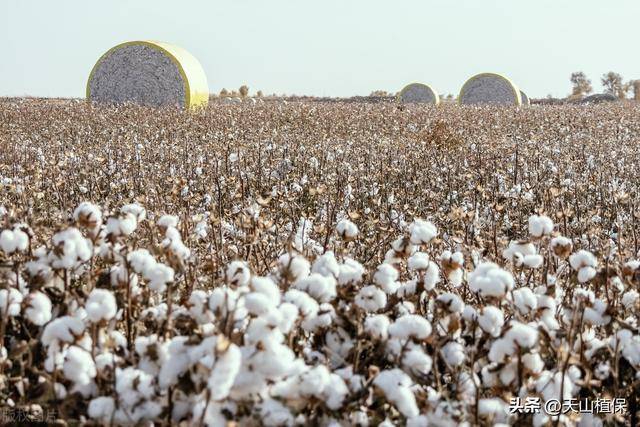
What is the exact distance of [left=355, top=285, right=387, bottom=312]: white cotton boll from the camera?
7.88ft

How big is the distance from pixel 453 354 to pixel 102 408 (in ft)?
3.37

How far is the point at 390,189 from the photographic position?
8.32 m

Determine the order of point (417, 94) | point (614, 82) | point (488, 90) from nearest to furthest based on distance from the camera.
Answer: point (488, 90) → point (417, 94) → point (614, 82)

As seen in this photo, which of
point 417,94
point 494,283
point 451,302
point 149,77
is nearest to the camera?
Answer: point 494,283

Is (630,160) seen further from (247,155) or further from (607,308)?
(607,308)

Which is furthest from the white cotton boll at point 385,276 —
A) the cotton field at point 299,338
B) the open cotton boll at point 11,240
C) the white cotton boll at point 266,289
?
the open cotton boll at point 11,240

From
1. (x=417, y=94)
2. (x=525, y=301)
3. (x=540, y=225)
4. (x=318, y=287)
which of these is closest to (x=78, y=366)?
(x=318, y=287)

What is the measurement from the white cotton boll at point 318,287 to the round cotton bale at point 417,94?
2919cm

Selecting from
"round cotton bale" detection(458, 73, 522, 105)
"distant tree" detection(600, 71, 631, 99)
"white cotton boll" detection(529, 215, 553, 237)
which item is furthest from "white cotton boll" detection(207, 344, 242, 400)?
"distant tree" detection(600, 71, 631, 99)

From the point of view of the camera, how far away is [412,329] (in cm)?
214

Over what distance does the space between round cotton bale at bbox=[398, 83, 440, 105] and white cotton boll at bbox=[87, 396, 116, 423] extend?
29.7 metres

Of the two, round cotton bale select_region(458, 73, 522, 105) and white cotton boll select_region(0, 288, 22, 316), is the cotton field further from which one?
round cotton bale select_region(458, 73, 522, 105)

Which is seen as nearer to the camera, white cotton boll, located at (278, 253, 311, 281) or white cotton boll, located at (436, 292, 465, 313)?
white cotton boll, located at (278, 253, 311, 281)

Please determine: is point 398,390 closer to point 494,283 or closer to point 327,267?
point 494,283
